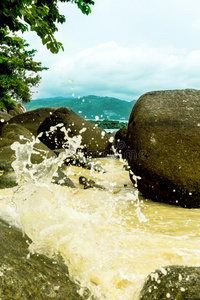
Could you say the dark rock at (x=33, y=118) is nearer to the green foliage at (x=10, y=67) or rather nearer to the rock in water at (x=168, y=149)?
the green foliage at (x=10, y=67)

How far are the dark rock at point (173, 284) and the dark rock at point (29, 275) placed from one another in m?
0.52

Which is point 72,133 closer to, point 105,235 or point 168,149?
point 168,149

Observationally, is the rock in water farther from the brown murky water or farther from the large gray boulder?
the large gray boulder

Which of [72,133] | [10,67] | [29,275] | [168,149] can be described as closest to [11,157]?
[168,149]

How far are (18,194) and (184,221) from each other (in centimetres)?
268

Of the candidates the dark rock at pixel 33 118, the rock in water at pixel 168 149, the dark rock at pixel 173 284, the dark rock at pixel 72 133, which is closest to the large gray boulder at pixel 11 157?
the rock in water at pixel 168 149

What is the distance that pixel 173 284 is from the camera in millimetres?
2068

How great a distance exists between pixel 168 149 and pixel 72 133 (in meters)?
7.64

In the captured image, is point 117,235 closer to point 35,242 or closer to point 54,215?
point 54,215

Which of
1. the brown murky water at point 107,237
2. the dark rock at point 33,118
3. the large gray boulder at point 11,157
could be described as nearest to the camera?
the brown murky water at point 107,237

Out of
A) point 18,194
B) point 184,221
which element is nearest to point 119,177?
point 184,221

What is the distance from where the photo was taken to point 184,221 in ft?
15.4

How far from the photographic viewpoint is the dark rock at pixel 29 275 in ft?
6.11

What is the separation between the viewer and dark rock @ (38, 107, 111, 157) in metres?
12.4
